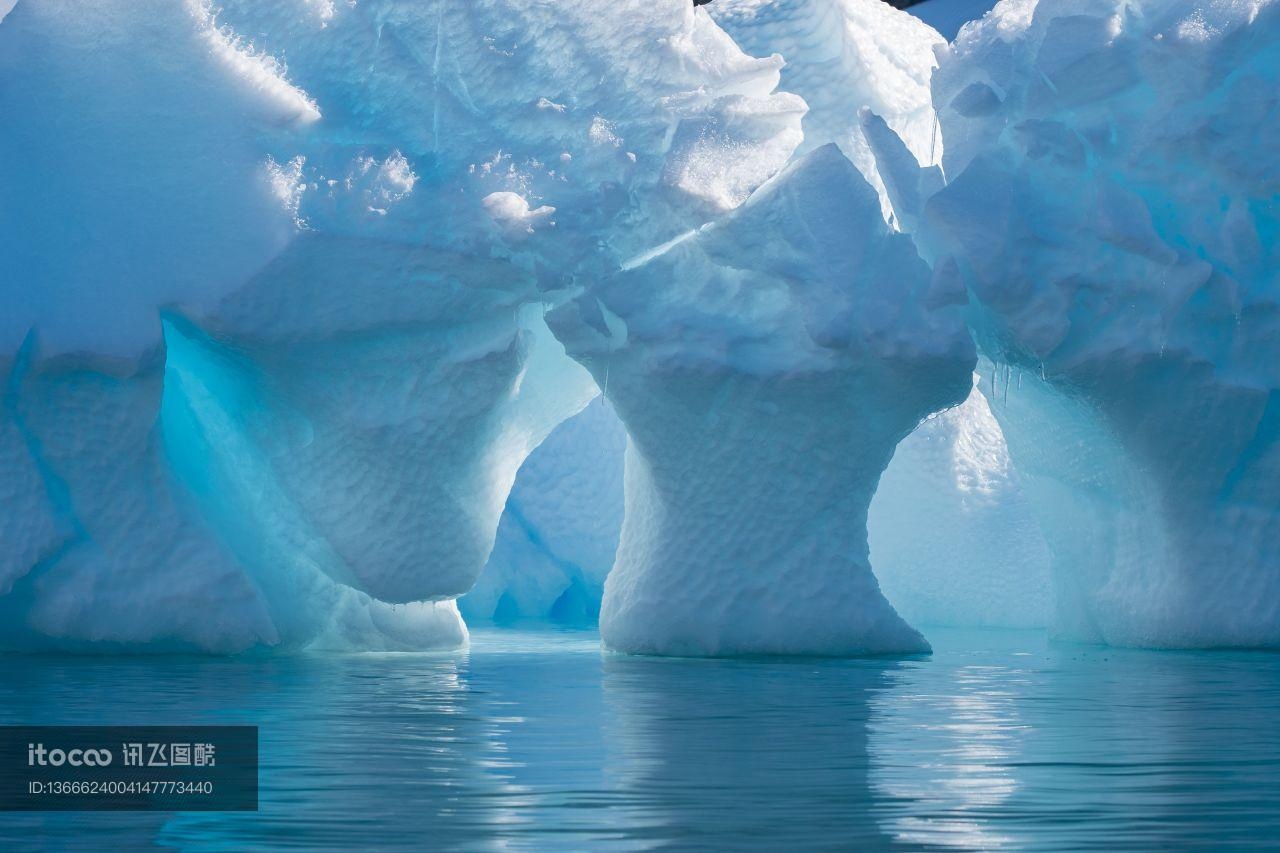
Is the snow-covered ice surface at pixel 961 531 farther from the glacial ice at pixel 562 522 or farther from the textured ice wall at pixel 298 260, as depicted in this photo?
the textured ice wall at pixel 298 260

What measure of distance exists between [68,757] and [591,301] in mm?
5024

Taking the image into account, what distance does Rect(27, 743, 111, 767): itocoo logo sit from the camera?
12.1 feet

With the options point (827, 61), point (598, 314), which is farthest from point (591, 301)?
point (827, 61)

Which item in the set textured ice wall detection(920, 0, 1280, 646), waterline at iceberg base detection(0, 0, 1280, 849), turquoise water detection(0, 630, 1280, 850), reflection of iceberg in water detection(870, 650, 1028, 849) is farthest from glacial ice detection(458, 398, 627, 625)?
reflection of iceberg in water detection(870, 650, 1028, 849)

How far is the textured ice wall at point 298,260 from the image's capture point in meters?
8.30

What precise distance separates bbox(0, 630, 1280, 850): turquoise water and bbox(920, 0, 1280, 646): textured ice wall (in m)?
1.67

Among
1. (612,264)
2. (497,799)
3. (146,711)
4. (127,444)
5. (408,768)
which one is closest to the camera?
(497,799)

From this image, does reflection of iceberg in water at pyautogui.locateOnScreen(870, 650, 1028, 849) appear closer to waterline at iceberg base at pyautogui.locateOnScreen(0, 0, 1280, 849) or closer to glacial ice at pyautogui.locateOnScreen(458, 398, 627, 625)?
waterline at iceberg base at pyautogui.locateOnScreen(0, 0, 1280, 849)

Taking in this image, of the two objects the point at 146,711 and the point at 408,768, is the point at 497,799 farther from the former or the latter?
the point at 146,711

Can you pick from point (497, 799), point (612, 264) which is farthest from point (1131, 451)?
point (497, 799)

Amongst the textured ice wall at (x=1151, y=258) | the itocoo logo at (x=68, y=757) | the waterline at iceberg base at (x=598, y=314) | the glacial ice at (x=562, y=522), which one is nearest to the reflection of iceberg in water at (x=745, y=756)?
the itocoo logo at (x=68, y=757)

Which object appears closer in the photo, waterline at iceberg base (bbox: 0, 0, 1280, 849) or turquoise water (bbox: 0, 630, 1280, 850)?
turquoise water (bbox: 0, 630, 1280, 850)

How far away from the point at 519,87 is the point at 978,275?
9.06 feet

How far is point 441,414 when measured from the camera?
863 centimetres
